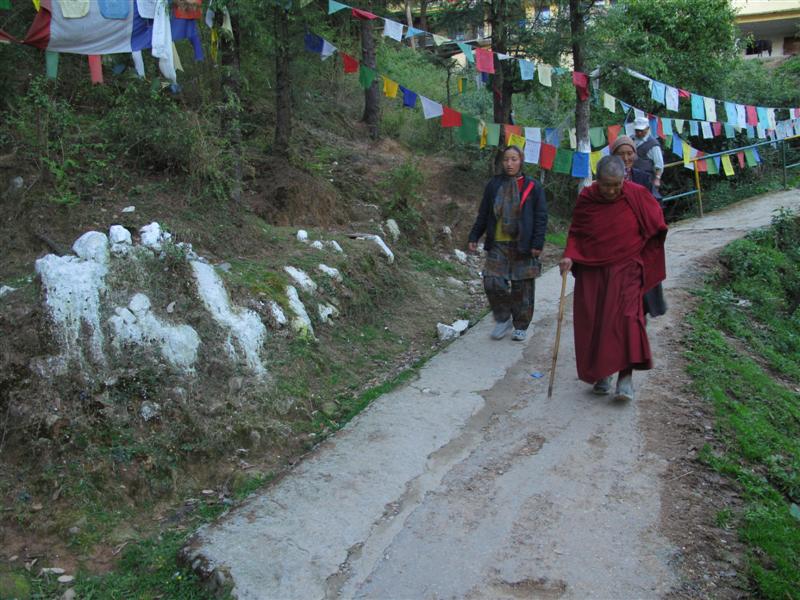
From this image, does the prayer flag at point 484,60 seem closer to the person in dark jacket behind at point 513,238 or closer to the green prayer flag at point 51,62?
the person in dark jacket behind at point 513,238

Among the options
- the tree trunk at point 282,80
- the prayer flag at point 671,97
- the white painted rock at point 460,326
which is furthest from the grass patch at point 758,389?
the tree trunk at point 282,80

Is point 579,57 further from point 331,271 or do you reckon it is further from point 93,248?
point 93,248

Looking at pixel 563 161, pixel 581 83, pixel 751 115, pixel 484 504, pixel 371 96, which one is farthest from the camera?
pixel 751 115

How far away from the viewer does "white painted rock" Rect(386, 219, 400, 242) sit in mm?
9523

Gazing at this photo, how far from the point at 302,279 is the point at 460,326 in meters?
1.85

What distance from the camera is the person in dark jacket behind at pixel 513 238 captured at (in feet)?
21.4

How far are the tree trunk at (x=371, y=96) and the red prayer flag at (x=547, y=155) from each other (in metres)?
3.59

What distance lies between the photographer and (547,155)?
1132 cm

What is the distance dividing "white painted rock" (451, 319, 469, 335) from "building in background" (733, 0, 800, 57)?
25.2 metres


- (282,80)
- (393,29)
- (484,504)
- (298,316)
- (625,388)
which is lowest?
(484,504)

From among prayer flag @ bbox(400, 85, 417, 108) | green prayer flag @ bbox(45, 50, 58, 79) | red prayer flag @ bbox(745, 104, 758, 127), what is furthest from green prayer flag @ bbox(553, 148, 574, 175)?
green prayer flag @ bbox(45, 50, 58, 79)

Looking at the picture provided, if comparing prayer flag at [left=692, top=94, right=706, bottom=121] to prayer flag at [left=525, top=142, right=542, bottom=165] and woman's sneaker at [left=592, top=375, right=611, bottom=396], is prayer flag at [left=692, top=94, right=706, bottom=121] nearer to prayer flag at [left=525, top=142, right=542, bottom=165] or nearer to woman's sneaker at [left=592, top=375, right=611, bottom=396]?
prayer flag at [left=525, top=142, right=542, bottom=165]

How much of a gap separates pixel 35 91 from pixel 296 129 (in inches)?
225

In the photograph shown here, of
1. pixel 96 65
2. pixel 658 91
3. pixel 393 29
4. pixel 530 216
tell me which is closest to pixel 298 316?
pixel 530 216
